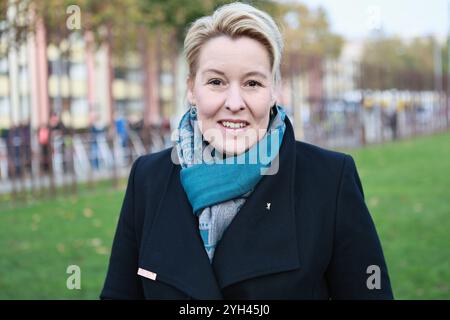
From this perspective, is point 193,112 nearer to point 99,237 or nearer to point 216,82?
point 216,82

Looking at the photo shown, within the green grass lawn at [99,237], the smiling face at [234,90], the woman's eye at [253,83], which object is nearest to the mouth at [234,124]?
the smiling face at [234,90]

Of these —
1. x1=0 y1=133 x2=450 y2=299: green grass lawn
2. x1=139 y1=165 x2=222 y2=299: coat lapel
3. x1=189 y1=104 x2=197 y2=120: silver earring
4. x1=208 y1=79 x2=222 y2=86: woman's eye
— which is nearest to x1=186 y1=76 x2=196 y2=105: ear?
x1=189 y1=104 x2=197 y2=120: silver earring

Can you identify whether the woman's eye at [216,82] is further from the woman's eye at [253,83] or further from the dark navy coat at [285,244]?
the dark navy coat at [285,244]

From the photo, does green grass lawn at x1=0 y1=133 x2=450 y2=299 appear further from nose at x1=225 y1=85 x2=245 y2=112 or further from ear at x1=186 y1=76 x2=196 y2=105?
nose at x1=225 y1=85 x2=245 y2=112

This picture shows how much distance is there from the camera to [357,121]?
31.8 meters

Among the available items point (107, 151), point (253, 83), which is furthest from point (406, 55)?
point (253, 83)

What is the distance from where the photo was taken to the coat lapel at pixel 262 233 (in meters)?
2.46

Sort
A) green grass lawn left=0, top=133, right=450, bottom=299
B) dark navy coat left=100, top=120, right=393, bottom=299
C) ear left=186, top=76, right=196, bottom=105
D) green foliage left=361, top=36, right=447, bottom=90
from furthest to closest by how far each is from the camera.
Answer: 1. green foliage left=361, top=36, right=447, bottom=90
2. green grass lawn left=0, top=133, right=450, bottom=299
3. ear left=186, top=76, right=196, bottom=105
4. dark navy coat left=100, top=120, right=393, bottom=299

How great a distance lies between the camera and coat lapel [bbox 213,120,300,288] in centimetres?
246

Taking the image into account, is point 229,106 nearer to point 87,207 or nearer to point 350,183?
point 350,183

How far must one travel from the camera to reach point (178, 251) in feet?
8.42

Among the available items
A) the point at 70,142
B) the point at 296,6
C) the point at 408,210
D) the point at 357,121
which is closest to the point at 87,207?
the point at 70,142
